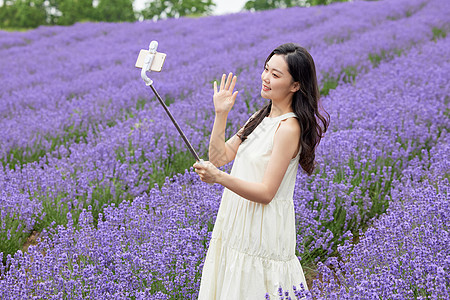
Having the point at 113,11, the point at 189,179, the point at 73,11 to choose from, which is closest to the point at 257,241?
the point at 189,179

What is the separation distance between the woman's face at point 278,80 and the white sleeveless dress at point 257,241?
0.10 metres

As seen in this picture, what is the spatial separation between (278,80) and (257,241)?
2.13ft

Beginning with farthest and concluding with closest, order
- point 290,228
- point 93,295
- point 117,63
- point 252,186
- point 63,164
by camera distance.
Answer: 1. point 117,63
2. point 63,164
3. point 93,295
4. point 290,228
5. point 252,186

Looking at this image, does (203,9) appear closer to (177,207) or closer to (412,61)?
Result: (412,61)

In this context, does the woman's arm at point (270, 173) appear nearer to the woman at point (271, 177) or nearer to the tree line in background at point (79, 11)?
the woman at point (271, 177)

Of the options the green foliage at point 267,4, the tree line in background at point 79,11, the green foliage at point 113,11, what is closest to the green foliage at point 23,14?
the tree line in background at point 79,11

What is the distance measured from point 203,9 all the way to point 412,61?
17.6m

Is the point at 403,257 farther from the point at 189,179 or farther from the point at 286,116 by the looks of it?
the point at 189,179

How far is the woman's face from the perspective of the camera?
1.90 meters

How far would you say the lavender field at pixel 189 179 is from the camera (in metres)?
2.20

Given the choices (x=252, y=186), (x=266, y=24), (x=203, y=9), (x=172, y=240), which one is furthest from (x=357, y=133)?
(x=203, y=9)

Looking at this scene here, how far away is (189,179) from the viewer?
3.41 m

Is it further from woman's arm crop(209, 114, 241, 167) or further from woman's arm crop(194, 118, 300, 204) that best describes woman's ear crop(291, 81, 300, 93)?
woman's arm crop(209, 114, 241, 167)

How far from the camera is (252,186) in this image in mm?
1778
